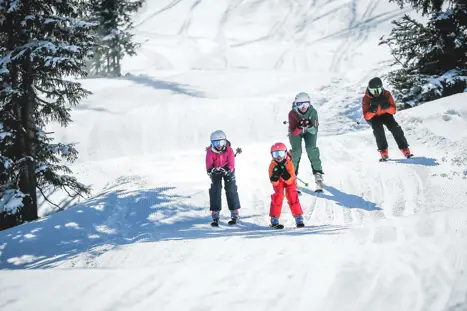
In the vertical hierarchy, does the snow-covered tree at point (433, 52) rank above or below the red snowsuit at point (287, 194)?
above

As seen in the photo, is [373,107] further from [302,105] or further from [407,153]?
[302,105]

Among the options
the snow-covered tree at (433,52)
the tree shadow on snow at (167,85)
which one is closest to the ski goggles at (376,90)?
the snow-covered tree at (433,52)

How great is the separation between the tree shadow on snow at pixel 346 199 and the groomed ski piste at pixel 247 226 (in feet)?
0.12

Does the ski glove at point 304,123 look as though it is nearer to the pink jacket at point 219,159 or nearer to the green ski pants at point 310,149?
the green ski pants at point 310,149

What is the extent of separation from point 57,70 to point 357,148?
26.6 ft

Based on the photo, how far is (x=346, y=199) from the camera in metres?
6.77

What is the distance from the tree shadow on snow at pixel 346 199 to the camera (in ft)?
20.7

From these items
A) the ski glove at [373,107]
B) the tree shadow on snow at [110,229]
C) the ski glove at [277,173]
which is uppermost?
the ski glove at [373,107]

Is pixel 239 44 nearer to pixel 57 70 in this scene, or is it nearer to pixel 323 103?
pixel 323 103

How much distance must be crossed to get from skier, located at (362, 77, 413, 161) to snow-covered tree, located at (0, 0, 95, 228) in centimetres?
660

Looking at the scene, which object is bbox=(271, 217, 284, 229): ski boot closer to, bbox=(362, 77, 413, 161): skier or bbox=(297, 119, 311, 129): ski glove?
bbox=(297, 119, 311, 129): ski glove

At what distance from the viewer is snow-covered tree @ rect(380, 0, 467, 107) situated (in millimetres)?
11266

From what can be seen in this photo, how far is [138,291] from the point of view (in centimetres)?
319

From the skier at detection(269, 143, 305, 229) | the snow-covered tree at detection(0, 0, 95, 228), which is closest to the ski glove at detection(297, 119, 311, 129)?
the skier at detection(269, 143, 305, 229)
